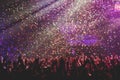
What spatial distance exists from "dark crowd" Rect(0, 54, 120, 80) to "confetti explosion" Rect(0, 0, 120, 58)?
7194 millimetres

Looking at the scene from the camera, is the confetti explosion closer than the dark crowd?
No

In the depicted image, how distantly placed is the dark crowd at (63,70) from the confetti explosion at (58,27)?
719cm

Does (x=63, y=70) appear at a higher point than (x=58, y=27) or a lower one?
higher

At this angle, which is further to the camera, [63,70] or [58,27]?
[58,27]

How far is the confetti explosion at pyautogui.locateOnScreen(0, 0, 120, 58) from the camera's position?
13867 millimetres

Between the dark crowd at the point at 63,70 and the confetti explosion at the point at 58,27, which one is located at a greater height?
the dark crowd at the point at 63,70

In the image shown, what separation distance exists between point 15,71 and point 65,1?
9.88 m

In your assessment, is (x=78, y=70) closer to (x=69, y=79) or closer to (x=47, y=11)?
(x=69, y=79)

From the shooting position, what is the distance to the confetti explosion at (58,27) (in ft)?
45.5

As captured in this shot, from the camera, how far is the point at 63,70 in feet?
18.5

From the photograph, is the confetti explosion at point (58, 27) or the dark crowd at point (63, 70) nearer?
the dark crowd at point (63, 70)

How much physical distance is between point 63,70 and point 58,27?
9781 millimetres

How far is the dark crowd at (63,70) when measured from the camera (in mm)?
5461

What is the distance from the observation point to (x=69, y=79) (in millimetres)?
5496
